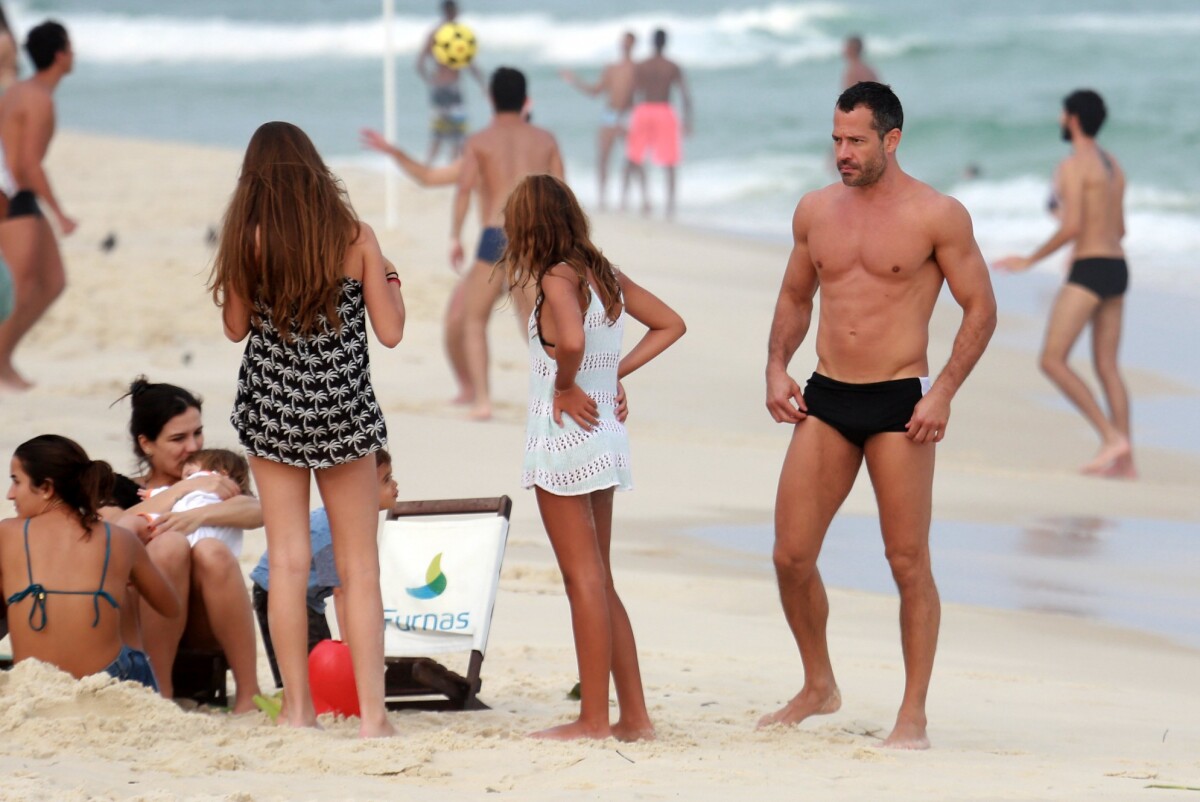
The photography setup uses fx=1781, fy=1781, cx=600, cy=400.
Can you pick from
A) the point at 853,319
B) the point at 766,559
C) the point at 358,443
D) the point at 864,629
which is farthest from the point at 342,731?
the point at 766,559

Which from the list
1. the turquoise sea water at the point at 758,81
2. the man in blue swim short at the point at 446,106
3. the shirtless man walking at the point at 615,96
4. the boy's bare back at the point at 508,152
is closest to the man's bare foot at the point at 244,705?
the boy's bare back at the point at 508,152

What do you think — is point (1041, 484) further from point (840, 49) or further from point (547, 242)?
point (840, 49)

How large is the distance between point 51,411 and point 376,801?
575cm

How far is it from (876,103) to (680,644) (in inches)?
84.6

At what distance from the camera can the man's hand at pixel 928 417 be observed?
4.77 meters

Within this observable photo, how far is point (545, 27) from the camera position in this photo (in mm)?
46719

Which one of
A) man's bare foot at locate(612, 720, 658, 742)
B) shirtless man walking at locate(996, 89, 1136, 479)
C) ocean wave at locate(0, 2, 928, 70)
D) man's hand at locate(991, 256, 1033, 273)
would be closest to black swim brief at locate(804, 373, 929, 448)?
man's bare foot at locate(612, 720, 658, 742)

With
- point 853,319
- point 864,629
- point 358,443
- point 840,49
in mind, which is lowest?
point 864,629

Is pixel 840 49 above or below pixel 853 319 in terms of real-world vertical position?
above

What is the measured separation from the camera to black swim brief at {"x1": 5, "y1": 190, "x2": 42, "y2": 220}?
974 centimetres

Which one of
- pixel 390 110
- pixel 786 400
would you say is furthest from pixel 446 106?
pixel 786 400

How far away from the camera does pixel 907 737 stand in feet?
15.6

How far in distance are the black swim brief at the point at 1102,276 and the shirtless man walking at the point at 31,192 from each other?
551 centimetres

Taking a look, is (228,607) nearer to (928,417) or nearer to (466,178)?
(928,417)
